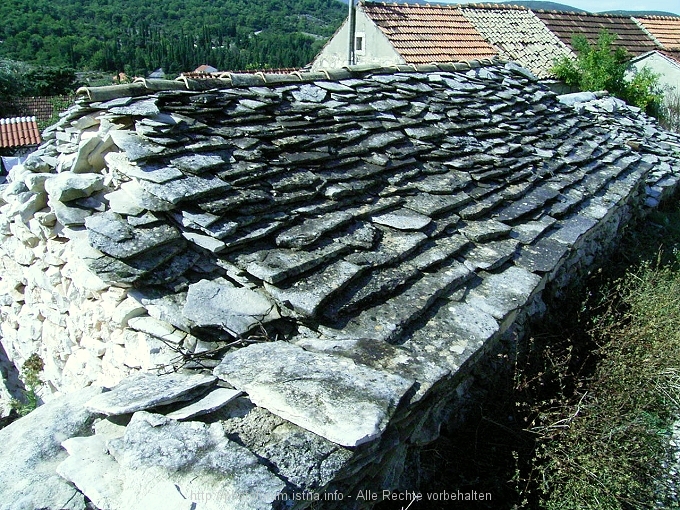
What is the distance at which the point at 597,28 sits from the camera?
20.5 metres

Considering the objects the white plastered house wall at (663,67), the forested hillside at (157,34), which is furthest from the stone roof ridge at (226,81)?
the forested hillside at (157,34)

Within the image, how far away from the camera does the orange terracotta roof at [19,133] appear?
765 inches

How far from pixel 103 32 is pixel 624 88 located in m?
66.4

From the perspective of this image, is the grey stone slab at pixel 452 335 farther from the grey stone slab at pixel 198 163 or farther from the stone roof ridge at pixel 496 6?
the stone roof ridge at pixel 496 6

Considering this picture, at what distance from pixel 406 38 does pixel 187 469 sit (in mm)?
16450

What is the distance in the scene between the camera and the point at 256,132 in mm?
3857

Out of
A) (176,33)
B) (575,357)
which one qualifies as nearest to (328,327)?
(575,357)

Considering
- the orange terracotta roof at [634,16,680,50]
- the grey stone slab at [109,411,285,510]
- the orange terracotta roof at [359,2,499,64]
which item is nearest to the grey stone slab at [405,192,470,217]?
the grey stone slab at [109,411,285,510]

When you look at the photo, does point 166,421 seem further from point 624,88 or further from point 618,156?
point 624,88

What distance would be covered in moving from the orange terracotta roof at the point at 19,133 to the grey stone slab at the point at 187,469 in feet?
68.4

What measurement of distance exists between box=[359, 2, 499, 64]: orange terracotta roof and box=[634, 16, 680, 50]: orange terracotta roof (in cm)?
977

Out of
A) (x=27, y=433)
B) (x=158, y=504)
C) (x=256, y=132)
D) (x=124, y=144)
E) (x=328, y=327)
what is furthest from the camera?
(x=256, y=132)

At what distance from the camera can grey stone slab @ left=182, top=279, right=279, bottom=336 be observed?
2.68 m

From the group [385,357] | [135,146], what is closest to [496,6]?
[135,146]
